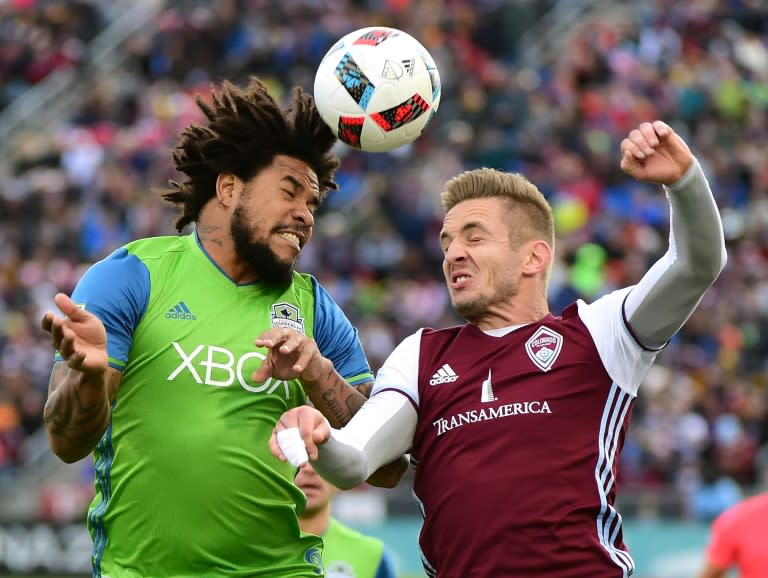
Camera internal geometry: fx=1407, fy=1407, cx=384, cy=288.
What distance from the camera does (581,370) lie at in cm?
527

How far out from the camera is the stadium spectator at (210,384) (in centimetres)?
542

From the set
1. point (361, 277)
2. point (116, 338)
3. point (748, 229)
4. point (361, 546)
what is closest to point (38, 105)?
point (361, 277)

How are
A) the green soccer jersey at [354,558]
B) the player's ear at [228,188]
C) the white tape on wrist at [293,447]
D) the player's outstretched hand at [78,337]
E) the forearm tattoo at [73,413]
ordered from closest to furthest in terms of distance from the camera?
the white tape on wrist at [293,447]
the player's outstretched hand at [78,337]
the forearm tattoo at [73,413]
the player's ear at [228,188]
the green soccer jersey at [354,558]

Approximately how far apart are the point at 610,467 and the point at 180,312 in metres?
1.79

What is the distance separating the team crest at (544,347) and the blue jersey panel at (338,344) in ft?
2.74

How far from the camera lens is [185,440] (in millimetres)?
5453

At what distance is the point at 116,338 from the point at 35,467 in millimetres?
11932

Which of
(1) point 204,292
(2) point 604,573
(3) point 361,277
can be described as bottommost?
(3) point 361,277

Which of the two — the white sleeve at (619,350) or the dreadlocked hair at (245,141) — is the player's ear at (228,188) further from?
the white sleeve at (619,350)

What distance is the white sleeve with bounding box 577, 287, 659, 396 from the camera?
523 centimetres

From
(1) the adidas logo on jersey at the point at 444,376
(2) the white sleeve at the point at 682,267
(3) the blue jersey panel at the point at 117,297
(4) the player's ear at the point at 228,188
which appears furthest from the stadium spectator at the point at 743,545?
(3) the blue jersey panel at the point at 117,297

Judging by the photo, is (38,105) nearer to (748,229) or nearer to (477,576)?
(748,229)

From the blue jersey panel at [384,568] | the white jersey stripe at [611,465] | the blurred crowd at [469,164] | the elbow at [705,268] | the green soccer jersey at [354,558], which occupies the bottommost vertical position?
the blurred crowd at [469,164]

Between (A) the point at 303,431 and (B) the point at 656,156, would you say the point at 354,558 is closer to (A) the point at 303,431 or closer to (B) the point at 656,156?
(A) the point at 303,431
